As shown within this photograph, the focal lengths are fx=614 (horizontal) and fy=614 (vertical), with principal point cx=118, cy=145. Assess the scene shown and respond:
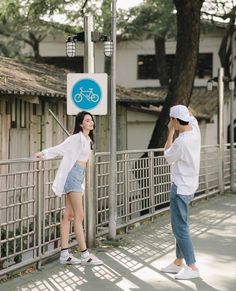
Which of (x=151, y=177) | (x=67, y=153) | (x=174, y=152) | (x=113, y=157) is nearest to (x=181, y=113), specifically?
(x=174, y=152)

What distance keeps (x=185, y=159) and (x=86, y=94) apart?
1.85 metres

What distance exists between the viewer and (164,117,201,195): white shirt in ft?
21.5

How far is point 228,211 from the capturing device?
1232 cm

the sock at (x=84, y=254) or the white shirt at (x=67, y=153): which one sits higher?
the white shirt at (x=67, y=153)

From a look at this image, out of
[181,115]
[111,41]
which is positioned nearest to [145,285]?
[181,115]

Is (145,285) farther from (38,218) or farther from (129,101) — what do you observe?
(129,101)

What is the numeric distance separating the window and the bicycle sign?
22.0 meters

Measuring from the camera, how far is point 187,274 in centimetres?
662

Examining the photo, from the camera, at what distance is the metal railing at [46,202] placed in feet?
21.2

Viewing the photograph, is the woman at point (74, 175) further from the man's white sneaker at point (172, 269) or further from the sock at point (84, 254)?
the man's white sneaker at point (172, 269)

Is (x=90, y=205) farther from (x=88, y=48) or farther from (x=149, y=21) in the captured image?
(x=149, y=21)

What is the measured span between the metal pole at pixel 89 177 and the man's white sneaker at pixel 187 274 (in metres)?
1.75

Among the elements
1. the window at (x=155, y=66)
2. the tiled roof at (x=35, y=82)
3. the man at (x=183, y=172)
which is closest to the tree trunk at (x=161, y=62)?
the window at (x=155, y=66)

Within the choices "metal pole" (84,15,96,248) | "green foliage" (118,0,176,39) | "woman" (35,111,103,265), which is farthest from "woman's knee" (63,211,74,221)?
"green foliage" (118,0,176,39)
